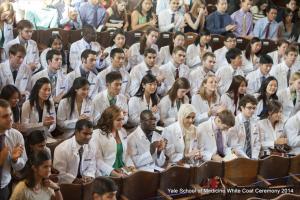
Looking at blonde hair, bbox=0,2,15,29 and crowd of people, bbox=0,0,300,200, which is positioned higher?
blonde hair, bbox=0,2,15,29

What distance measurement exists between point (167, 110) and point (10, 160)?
95.0 inches

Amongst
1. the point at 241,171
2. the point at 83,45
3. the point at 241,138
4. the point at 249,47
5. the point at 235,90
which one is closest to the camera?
the point at 241,171

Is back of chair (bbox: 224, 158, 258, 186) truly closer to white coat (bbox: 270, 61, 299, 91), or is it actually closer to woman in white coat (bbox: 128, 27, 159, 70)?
white coat (bbox: 270, 61, 299, 91)

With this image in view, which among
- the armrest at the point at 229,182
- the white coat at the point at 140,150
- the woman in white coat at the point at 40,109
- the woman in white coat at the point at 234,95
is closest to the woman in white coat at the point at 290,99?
the woman in white coat at the point at 234,95

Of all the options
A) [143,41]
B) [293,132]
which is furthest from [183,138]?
[143,41]

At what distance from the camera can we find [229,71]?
7.03 m

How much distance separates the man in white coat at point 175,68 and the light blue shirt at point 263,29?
6.98ft

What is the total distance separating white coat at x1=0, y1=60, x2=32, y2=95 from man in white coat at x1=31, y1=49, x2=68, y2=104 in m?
0.08

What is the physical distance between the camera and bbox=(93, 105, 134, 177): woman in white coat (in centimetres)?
454

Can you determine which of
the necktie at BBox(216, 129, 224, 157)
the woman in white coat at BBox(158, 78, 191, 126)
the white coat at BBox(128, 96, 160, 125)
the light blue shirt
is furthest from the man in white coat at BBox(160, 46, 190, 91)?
the light blue shirt

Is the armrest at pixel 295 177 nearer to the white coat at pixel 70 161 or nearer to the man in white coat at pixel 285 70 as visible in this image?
the white coat at pixel 70 161

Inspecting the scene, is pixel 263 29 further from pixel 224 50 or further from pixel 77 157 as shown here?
pixel 77 157

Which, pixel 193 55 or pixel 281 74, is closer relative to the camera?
pixel 281 74

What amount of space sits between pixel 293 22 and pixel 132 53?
3.23 m
